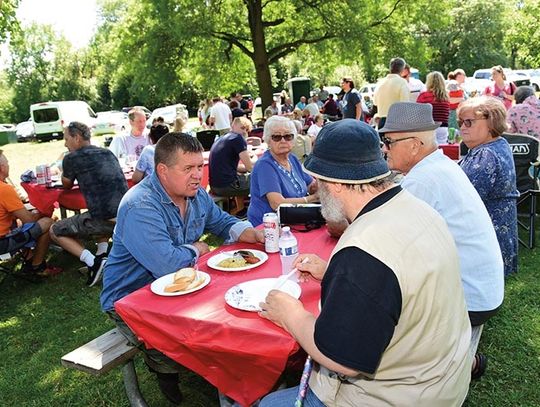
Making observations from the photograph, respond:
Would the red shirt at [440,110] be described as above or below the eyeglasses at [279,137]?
below

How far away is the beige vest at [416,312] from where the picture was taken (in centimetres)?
141

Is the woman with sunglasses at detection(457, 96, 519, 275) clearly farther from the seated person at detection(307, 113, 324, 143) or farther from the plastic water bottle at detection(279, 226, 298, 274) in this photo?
the seated person at detection(307, 113, 324, 143)

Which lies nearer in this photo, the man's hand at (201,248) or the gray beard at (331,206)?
the gray beard at (331,206)

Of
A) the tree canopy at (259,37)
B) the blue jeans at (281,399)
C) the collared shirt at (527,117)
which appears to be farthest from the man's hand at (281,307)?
the tree canopy at (259,37)

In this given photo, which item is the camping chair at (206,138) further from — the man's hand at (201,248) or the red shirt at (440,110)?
the man's hand at (201,248)

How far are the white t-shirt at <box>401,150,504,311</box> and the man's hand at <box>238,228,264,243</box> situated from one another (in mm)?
959

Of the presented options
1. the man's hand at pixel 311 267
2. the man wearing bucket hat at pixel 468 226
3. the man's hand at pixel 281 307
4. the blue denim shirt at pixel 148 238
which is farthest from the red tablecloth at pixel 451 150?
the man's hand at pixel 281 307

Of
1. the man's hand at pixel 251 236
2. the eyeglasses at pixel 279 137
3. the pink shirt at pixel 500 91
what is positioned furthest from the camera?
the pink shirt at pixel 500 91

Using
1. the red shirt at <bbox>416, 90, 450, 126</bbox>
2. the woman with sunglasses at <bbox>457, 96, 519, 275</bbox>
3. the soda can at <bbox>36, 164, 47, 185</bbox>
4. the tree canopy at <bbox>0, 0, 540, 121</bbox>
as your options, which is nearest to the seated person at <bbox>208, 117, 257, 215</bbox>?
the soda can at <bbox>36, 164, 47, 185</bbox>

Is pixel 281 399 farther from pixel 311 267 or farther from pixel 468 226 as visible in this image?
pixel 468 226

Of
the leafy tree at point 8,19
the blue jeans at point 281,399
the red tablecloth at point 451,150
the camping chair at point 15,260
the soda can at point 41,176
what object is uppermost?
the leafy tree at point 8,19

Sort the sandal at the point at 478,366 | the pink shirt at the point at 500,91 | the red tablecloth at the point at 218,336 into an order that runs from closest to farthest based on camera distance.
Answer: the red tablecloth at the point at 218,336 < the sandal at the point at 478,366 < the pink shirt at the point at 500,91

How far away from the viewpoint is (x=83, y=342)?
3.99 metres

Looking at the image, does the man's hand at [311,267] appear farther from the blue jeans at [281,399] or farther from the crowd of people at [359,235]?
the blue jeans at [281,399]
